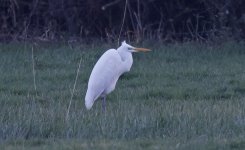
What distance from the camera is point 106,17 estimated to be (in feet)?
70.1

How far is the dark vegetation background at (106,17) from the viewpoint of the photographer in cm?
1988

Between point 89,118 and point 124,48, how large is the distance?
3.57m

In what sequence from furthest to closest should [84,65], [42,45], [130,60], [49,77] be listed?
[42,45] → [84,65] → [49,77] → [130,60]

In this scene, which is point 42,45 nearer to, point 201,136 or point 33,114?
point 33,114

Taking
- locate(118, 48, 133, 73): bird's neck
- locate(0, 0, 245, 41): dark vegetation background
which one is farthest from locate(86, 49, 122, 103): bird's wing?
locate(0, 0, 245, 41): dark vegetation background

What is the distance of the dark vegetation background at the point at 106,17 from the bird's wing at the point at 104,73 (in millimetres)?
7097

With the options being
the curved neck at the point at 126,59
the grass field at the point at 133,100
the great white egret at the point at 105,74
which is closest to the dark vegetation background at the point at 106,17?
the grass field at the point at 133,100

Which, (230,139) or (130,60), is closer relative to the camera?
(230,139)

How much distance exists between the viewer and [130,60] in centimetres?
1280

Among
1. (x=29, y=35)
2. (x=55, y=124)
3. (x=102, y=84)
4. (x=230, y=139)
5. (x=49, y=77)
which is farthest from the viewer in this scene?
(x=29, y=35)

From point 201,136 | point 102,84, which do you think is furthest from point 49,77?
point 201,136

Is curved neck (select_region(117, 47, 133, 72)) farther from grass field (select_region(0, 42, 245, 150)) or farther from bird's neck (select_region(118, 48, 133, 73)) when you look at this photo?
grass field (select_region(0, 42, 245, 150))

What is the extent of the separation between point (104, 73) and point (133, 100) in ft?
1.77

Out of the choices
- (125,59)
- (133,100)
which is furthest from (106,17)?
(133,100)
